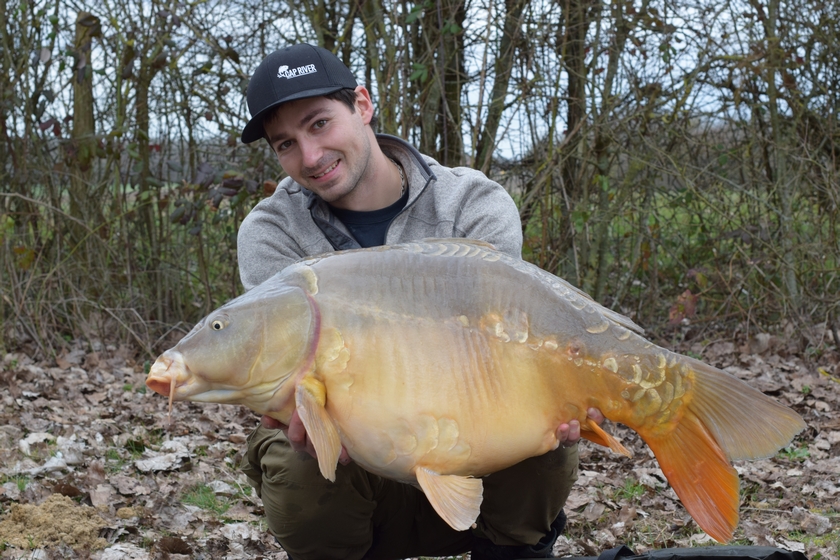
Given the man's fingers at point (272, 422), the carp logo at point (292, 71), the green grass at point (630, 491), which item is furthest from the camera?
the green grass at point (630, 491)

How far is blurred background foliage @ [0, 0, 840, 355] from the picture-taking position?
4738mm

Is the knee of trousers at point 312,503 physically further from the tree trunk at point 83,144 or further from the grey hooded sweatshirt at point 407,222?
the tree trunk at point 83,144

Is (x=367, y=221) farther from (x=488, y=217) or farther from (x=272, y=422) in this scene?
(x=272, y=422)

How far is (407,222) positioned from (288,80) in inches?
16.9

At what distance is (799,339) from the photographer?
4.59 meters

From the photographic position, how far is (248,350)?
1437mm

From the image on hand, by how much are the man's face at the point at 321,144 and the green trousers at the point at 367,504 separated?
0.59 meters

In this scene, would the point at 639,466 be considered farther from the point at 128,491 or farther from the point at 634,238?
the point at 634,238

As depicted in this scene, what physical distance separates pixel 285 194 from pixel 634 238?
3356 mm

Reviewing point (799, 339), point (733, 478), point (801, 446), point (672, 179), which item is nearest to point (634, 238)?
point (672, 179)

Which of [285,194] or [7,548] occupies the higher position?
[285,194]

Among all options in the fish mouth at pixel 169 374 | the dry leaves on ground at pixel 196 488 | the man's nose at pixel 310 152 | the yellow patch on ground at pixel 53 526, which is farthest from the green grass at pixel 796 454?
the fish mouth at pixel 169 374

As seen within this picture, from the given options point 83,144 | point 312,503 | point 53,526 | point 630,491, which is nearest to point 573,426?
point 312,503

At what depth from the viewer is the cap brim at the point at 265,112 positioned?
199cm
